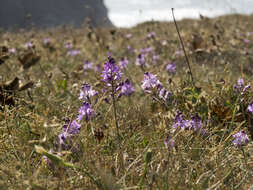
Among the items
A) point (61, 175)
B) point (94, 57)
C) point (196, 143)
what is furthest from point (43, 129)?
point (94, 57)

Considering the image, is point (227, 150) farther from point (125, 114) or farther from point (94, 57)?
point (94, 57)

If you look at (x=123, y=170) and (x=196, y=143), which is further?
(x=196, y=143)

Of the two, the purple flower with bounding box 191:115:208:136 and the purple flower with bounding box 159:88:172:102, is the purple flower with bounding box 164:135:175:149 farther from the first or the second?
the purple flower with bounding box 159:88:172:102

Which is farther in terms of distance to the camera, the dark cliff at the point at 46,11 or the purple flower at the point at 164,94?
the dark cliff at the point at 46,11

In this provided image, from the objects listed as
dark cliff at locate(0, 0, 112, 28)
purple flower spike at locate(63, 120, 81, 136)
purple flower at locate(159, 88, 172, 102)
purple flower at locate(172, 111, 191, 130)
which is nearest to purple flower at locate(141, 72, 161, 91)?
purple flower at locate(159, 88, 172, 102)

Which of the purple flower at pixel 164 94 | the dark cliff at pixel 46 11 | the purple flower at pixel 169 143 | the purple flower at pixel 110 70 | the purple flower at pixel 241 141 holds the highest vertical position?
the dark cliff at pixel 46 11

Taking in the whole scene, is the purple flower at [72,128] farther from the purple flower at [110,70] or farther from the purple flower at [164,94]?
the purple flower at [164,94]

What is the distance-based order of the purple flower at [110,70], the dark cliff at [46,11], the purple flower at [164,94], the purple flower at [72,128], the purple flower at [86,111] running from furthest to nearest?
1. the dark cliff at [46,11]
2. the purple flower at [164,94]
3. the purple flower at [86,111]
4. the purple flower at [72,128]
5. the purple flower at [110,70]

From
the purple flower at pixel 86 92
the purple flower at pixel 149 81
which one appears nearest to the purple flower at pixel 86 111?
the purple flower at pixel 86 92

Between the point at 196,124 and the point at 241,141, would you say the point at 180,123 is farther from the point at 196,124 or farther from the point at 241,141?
the point at 241,141

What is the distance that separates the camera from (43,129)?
3.62 ft

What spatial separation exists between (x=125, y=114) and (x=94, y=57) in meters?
3.14

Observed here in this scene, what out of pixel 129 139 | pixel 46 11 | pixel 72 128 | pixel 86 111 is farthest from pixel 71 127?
pixel 46 11

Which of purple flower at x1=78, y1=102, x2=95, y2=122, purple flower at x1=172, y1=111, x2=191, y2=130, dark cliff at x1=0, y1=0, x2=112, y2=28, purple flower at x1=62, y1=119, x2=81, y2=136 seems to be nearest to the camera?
purple flower at x1=62, y1=119, x2=81, y2=136
